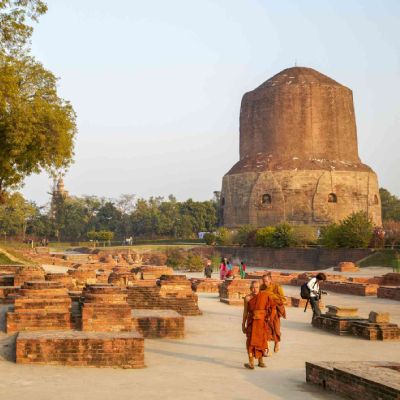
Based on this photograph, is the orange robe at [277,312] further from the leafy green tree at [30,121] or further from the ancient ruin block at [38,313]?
the leafy green tree at [30,121]

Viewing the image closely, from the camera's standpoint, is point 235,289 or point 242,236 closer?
point 235,289

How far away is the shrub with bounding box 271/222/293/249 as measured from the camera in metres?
29.2

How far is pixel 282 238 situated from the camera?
29.4 metres

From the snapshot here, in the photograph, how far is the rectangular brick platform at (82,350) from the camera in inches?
209

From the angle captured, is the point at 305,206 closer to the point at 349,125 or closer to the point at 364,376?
the point at 349,125

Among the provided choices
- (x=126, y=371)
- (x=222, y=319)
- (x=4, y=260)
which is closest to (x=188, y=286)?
(x=222, y=319)

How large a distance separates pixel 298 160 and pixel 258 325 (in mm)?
35747

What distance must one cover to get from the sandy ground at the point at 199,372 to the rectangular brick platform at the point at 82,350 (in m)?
0.14

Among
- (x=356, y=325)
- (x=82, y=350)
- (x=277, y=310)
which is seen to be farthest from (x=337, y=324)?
(x=82, y=350)

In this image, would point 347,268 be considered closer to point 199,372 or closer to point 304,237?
point 304,237

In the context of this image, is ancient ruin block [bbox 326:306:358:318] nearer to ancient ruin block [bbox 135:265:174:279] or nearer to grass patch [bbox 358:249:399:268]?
ancient ruin block [bbox 135:265:174:279]

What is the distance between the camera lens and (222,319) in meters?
9.36

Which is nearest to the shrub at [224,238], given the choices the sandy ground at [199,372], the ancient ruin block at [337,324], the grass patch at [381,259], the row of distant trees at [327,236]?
the row of distant trees at [327,236]

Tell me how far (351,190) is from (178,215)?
80.1 ft
